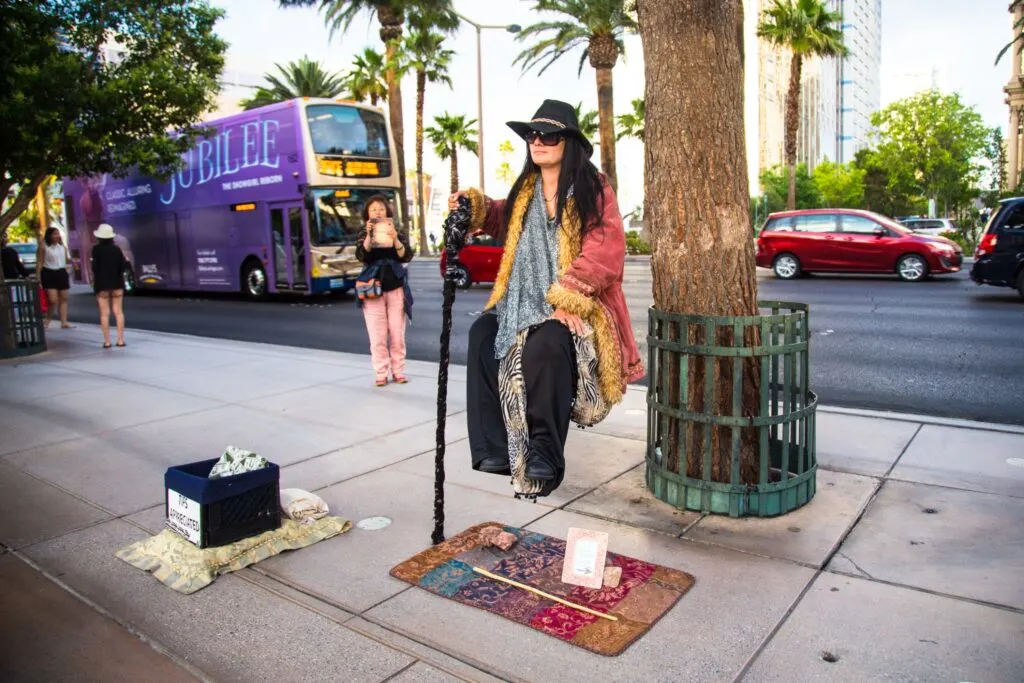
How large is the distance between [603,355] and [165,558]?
7.18 feet

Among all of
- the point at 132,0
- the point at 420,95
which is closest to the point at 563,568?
the point at 132,0

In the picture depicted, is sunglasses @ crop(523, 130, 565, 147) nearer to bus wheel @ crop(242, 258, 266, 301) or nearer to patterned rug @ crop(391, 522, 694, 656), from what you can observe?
patterned rug @ crop(391, 522, 694, 656)

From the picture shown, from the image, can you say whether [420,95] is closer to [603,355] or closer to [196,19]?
[196,19]

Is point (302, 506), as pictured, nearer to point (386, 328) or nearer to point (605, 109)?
point (386, 328)

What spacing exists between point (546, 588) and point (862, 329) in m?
9.36

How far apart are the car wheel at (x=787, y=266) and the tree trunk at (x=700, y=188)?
1611 centimetres

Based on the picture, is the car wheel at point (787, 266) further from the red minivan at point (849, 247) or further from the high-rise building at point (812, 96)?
the high-rise building at point (812, 96)

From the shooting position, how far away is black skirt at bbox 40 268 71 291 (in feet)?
45.3

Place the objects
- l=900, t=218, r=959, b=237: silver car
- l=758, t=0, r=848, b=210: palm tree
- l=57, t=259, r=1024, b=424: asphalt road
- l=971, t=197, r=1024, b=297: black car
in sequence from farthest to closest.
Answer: l=900, t=218, r=959, b=237: silver car < l=758, t=0, r=848, b=210: palm tree < l=971, t=197, r=1024, b=297: black car < l=57, t=259, r=1024, b=424: asphalt road

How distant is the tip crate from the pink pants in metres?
4.08

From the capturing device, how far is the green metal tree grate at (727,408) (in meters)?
3.92

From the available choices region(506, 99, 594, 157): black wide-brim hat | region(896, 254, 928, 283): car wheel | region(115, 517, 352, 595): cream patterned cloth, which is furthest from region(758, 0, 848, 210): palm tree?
region(115, 517, 352, 595): cream patterned cloth

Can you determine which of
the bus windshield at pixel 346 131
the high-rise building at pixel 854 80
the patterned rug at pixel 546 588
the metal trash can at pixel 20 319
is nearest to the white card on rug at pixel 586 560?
the patterned rug at pixel 546 588

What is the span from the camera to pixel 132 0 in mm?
11789
